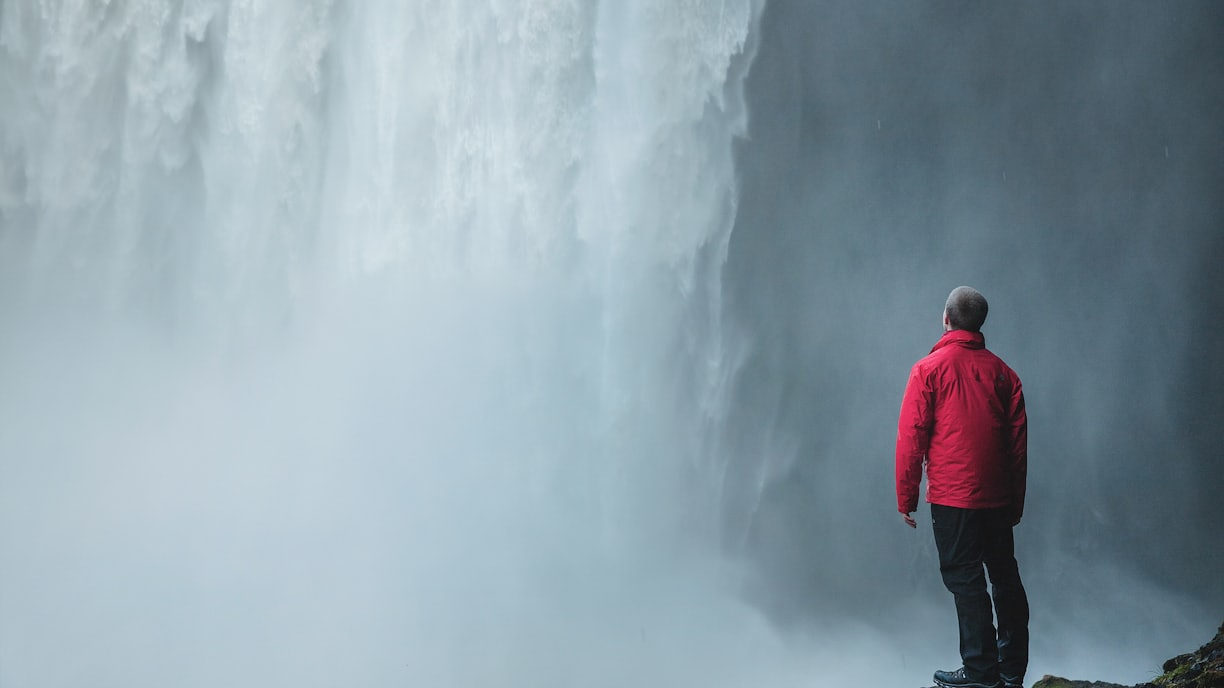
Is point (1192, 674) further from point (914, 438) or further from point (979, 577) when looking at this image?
point (914, 438)

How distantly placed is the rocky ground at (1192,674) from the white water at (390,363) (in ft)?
13.4

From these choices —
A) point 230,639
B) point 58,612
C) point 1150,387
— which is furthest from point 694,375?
point 58,612

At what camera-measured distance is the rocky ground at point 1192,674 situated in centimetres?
315

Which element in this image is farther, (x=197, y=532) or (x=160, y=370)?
(x=160, y=370)

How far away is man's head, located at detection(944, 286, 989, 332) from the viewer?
2723 millimetres

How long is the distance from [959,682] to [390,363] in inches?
329

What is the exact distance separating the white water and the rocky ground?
410 centimetres

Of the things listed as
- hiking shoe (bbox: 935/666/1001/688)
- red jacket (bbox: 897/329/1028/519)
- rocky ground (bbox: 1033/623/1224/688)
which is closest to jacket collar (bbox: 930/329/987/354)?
red jacket (bbox: 897/329/1028/519)

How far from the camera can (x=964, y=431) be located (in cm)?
265

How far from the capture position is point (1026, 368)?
8.23m

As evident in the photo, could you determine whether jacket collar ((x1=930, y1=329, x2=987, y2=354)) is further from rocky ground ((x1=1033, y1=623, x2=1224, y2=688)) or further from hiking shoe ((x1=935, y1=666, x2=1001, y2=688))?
rocky ground ((x1=1033, y1=623, x2=1224, y2=688))

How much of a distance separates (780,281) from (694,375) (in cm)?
134

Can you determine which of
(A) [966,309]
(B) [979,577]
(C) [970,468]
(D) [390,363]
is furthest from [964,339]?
(D) [390,363]

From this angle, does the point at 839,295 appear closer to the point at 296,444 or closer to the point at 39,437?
the point at 296,444
